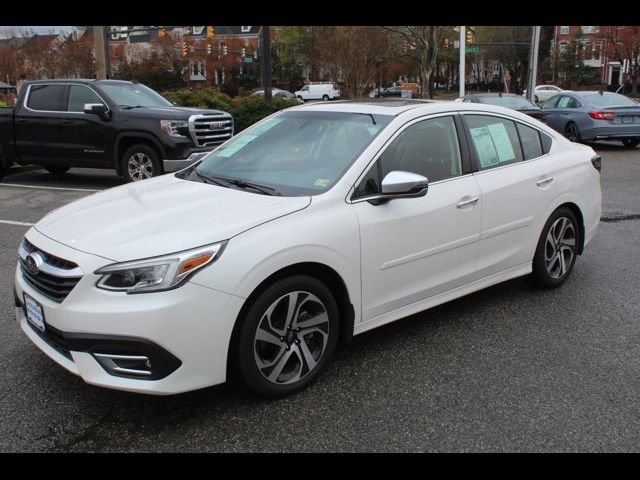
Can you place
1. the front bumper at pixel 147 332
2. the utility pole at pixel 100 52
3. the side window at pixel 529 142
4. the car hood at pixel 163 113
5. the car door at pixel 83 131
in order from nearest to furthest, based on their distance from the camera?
the front bumper at pixel 147 332, the side window at pixel 529 142, the car hood at pixel 163 113, the car door at pixel 83 131, the utility pole at pixel 100 52

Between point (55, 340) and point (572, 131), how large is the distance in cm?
1578

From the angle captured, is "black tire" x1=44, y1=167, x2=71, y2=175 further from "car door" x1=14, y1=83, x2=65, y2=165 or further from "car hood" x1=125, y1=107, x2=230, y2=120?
"car hood" x1=125, y1=107, x2=230, y2=120

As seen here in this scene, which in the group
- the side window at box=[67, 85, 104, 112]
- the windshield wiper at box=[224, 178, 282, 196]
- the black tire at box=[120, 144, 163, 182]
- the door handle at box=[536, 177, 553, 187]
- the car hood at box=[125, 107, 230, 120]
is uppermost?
the side window at box=[67, 85, 104, 112]

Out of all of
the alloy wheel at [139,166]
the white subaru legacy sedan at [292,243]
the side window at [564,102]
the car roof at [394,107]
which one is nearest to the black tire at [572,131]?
the side window at [564,102]

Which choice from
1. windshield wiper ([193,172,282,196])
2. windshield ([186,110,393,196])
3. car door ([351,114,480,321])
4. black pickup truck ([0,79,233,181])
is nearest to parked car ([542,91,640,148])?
black pickup truck ([0,79,233,181])

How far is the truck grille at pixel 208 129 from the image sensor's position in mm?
10110

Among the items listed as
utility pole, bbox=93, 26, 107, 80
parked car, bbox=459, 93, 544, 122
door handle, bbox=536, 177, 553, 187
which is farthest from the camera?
utility pole, bbox=93, 26, 107, 80

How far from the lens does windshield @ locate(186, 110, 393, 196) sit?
12.3 feet

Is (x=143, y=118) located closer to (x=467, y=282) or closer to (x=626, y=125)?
(x=467, y=282)

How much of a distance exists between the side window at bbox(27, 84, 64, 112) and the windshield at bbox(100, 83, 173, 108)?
863 millimetres

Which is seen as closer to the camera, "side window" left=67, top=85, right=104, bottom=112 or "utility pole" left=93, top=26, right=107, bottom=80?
"side window" left=67, top=85, right=104, bottom=112

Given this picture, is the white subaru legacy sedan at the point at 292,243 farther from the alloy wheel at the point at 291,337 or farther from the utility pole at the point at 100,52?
the utility pole at the point at 100,52

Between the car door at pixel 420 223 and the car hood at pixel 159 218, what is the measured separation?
492 millimetres

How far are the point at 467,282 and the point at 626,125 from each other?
13.4 metres
